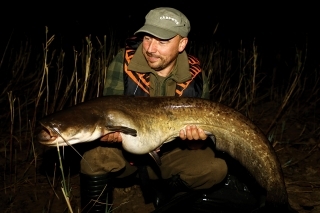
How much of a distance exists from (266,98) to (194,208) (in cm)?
355

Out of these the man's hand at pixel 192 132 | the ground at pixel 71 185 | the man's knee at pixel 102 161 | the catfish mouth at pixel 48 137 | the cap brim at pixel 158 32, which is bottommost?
the ground at pixel 71 185

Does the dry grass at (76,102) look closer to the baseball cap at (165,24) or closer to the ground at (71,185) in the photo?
the ground at (71,185)

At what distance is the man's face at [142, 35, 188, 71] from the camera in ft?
9.50

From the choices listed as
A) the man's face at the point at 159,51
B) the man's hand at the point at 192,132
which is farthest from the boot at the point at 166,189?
the man's face at the point at 159,51

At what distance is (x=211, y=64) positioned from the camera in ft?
16.3

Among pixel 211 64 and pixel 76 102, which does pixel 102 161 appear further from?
pixel 211 64

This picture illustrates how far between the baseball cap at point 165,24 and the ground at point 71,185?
1.49 meters

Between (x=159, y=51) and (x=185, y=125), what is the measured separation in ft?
2.42

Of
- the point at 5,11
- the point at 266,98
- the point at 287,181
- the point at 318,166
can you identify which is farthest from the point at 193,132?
the point at 5,11

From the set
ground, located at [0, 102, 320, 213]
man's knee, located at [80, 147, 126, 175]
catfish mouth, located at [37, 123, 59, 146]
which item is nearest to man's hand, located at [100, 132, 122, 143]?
man's knee, located at [80, 147, 126, 175]

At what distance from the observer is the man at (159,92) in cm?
282

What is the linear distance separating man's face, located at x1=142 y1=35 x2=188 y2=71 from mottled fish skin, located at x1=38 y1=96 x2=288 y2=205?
18.9 inches

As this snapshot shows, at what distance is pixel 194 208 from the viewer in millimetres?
3062

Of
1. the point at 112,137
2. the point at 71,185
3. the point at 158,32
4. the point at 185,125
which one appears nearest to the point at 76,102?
the point at 71,185
